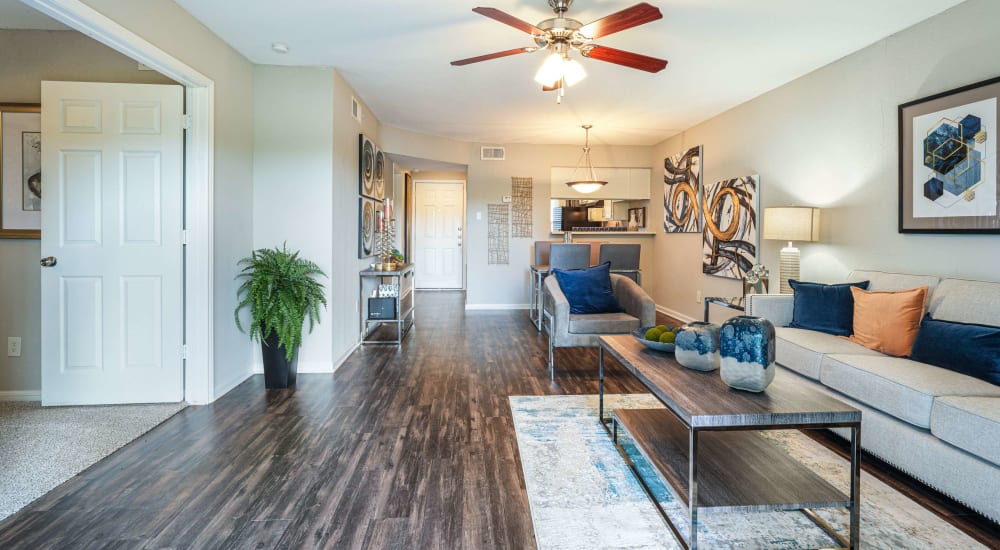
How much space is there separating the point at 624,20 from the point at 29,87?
3868 mm

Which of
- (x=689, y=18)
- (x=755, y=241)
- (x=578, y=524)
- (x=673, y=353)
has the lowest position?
(x=578, y=524)

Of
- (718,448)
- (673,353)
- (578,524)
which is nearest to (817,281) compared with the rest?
(673,353)

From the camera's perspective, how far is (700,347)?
204 centimetres

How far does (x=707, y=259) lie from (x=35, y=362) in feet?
20.0

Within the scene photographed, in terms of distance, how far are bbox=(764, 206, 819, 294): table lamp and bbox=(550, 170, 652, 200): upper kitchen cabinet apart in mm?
3306

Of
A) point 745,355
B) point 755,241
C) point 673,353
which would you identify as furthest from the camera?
point 755,241

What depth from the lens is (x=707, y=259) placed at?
5.55 metres

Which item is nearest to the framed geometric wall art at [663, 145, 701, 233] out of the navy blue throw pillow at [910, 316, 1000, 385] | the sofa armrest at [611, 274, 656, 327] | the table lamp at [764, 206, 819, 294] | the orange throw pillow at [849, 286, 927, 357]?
the table lamp at [764, 206, 819, 294]

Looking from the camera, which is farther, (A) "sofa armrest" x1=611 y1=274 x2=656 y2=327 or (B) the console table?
(B) the console table

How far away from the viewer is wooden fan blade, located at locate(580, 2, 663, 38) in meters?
2.20

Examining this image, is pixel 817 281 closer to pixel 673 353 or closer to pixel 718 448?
pixel 673 353

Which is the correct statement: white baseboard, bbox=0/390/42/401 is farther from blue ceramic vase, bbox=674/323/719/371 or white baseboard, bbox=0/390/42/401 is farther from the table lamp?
the table lamp

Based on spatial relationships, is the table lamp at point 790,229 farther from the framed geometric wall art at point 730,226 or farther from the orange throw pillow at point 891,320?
the orange throw pillow at point 891,320

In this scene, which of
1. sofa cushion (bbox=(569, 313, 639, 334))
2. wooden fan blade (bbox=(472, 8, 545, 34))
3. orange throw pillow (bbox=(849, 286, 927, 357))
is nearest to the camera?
wooden fan blade (bbox=(472, 8, 545, 34))
